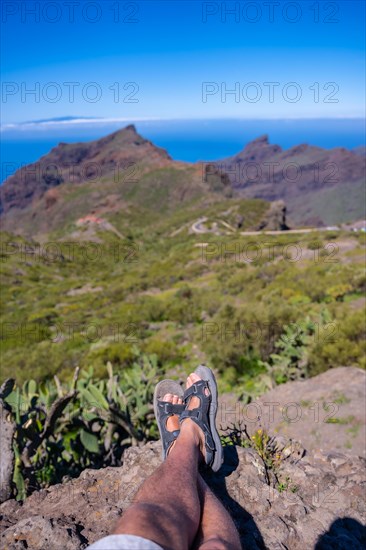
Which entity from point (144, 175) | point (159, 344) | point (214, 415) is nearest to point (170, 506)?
point (214, 415)

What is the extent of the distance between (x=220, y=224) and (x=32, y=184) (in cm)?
15465

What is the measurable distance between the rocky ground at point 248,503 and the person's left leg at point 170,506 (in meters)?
0.47

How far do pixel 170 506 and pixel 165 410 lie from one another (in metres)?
1.35

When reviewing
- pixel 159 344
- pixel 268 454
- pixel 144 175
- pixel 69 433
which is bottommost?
pixel 69 433

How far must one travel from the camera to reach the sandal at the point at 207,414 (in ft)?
8.92

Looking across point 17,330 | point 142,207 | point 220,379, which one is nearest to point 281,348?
point 220,379

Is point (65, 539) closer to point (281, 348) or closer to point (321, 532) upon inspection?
point (321, 532)

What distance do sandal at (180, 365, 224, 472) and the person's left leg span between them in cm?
14

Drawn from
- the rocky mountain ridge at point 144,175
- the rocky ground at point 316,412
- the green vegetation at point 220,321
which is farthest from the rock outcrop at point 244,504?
the rocky mountain ridge at point 144,175

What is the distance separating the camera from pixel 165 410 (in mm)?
3223

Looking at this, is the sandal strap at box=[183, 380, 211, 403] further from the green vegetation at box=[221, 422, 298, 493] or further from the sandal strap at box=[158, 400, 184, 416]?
the green vegetation at box=[221, 422, 298, 493]

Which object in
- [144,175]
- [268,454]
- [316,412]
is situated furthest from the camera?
[144,175]

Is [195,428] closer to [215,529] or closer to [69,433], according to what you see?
[215,529]

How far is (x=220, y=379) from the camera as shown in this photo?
7074 millimetres
